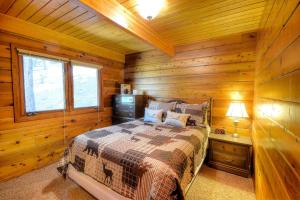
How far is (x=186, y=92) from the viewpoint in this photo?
3.16 meters

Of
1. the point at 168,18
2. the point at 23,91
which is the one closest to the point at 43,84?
the point at 23,91

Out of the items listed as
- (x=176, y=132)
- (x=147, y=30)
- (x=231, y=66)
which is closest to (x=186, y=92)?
(x=231, y=66)

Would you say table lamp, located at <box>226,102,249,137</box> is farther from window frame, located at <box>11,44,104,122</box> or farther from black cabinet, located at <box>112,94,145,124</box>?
window frame, located at <box>11,44,104,122</box>

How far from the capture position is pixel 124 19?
6.22ft

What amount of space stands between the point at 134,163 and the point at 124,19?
175cm

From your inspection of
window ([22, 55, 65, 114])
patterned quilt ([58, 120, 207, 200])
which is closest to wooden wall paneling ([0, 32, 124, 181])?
window ([22, 55, 65, 114])

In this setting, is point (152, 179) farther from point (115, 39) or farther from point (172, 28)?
point (115, 39)

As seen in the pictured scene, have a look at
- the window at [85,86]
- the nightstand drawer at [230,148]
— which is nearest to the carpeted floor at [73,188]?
the nightstand drawer at [230,148]

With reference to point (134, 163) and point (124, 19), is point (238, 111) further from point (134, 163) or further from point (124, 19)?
point (124, 19)

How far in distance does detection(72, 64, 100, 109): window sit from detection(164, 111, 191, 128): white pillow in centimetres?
183

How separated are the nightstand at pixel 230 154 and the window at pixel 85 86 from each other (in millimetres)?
2621

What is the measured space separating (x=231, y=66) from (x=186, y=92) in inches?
38.5

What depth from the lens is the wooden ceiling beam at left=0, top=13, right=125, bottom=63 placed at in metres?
2.04

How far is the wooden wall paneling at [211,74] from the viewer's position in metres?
2.56
